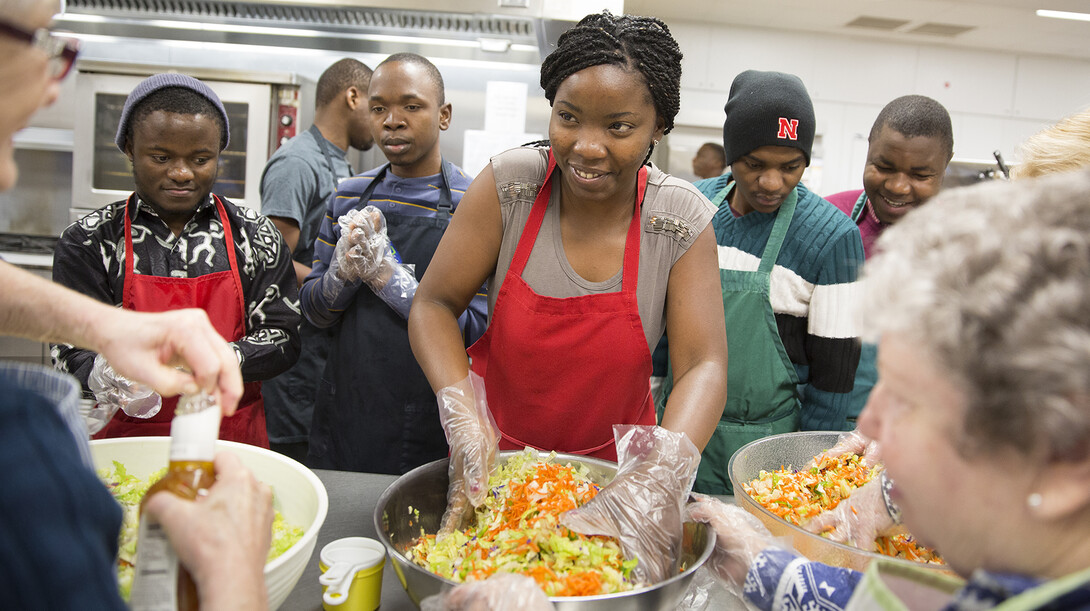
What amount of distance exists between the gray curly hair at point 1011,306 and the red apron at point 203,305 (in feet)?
5.47

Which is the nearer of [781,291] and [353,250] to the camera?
[781,291]

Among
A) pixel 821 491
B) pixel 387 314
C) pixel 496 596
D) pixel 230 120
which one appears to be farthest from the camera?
pixel 230 120

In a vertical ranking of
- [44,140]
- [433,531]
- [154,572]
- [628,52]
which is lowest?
[433,531]

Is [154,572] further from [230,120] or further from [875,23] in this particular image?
[875,23]

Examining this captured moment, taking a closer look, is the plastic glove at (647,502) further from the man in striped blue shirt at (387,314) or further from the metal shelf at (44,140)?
the metal shelf at (44,140)

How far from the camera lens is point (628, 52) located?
1.50 metres

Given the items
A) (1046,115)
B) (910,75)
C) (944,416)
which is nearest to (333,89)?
(944,416)

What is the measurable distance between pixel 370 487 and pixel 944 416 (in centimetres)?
127

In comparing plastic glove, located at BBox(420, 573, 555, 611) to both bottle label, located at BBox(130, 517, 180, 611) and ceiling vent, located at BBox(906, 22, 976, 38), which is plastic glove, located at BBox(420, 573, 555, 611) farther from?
ceiling vent, located at BBox(906, 22, 976, 38)

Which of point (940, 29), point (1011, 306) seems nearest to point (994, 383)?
point (1011, 306)

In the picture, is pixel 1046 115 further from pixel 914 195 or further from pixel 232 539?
pixel 232 539

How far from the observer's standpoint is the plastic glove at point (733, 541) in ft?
3.61

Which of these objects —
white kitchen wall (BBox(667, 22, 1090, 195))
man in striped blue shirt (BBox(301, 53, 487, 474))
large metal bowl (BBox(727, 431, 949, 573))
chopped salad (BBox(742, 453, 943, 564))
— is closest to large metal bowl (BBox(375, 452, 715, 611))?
large metal bowl (BBox(727, 431, 949, 573))

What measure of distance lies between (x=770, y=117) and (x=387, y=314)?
136cm
